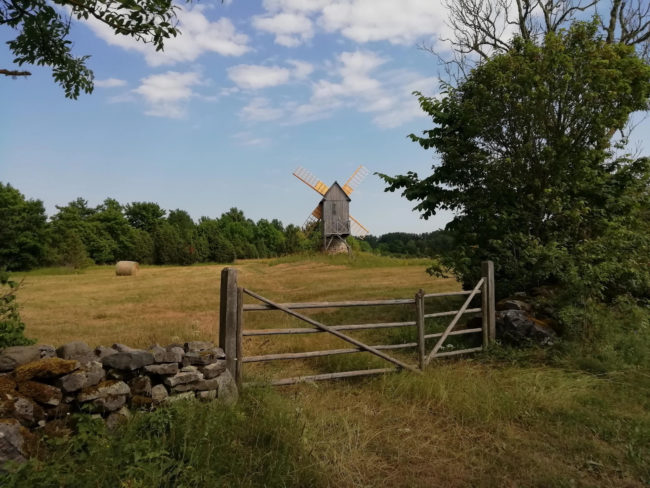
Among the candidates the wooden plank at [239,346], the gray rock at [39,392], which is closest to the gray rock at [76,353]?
the gray rock at [39,392]

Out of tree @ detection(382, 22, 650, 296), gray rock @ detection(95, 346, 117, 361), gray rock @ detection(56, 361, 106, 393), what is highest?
tree @ detection(382, 22, 650, 296)

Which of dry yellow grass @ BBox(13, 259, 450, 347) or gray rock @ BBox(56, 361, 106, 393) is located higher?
gray rock @ BBox(56, 361, 106, 393)

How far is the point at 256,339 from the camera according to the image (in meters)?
9.32

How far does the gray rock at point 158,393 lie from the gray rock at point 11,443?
1221 millimetres

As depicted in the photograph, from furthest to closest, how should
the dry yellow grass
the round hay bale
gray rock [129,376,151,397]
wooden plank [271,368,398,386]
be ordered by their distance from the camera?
the round hay bale < the dry yellow grass < wooden plank [271,368,398,386] < gray rock [129,376,151,397]

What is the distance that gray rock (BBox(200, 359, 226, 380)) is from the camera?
5.05 m

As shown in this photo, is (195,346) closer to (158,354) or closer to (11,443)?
(158,354)

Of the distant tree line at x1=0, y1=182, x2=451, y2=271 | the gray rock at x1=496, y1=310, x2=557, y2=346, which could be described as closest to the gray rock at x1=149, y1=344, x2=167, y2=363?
the gray rock at x1=496, y1=310, x2=557, y2=346

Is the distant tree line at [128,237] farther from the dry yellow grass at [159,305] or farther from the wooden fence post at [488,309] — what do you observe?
the wooden fence post at [488,309]

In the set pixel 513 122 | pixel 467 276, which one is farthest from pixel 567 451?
pixel 513 122

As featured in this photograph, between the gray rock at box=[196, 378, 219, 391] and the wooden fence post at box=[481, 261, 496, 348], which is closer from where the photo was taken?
the gray rock at box=[196, 378, 219, 391]

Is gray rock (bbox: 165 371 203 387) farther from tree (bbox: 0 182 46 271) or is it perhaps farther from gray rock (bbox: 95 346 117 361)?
tree (bbox: 0 182 46 271)

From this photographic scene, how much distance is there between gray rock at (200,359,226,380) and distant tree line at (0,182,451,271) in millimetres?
23380

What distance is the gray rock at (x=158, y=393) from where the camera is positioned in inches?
178
